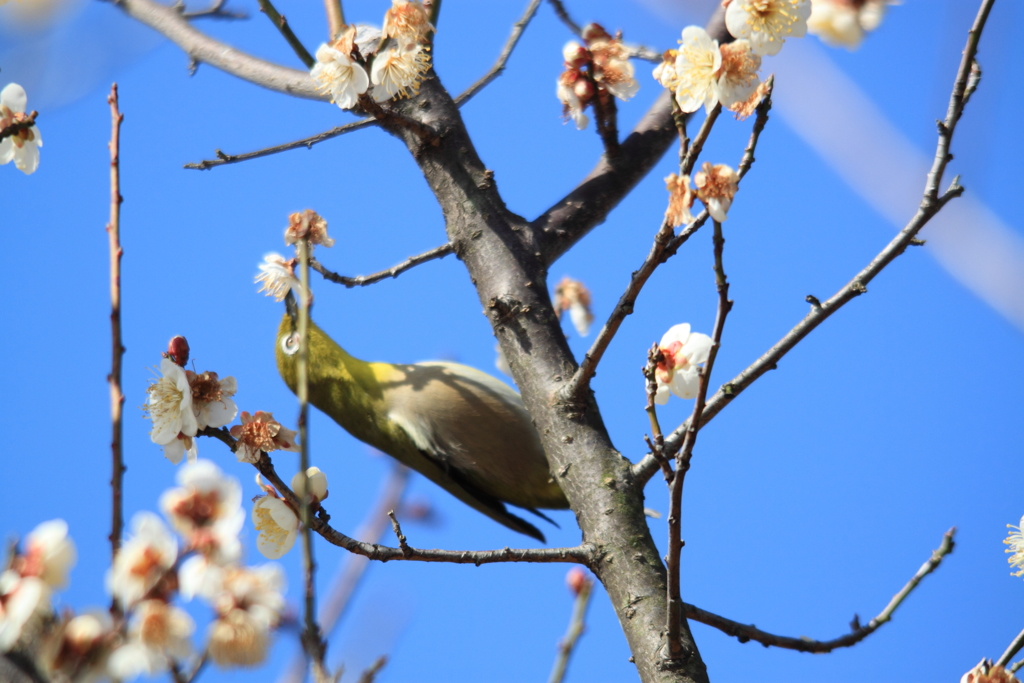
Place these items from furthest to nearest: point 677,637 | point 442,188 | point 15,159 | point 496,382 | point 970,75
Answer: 1. point 496,382
2. point 442,188
3. point 15,159
4. point 677,637
5. point 970,75

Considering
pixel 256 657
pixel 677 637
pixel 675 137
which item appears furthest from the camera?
pixel 675 137

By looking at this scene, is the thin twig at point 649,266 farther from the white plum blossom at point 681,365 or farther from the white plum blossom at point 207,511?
the white plum blossom at point 207,511

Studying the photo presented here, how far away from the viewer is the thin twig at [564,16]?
279 cm

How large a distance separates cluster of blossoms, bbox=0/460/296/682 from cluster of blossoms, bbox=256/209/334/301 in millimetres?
888

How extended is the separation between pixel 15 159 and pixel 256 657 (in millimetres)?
1359

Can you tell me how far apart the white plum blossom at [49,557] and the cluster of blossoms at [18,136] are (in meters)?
1.10

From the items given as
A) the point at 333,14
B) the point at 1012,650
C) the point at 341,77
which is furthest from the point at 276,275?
the point at 1012,650

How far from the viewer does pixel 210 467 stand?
126cm

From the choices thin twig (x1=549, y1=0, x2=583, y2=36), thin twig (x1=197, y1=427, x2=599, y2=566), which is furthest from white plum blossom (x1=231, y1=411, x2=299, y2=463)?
Result: thin twig (x1=549, y1=0, x2=583, y2=36)

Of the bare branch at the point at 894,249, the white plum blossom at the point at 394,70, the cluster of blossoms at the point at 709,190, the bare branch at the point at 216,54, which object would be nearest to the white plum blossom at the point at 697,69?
the cluster of blossoms at the point at 709,190

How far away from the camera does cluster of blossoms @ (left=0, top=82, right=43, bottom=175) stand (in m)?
1.83

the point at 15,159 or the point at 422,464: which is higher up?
the point at 422,464

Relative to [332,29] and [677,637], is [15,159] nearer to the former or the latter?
[332,29]

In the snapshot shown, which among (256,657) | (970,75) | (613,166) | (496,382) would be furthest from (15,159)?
(496,382)
